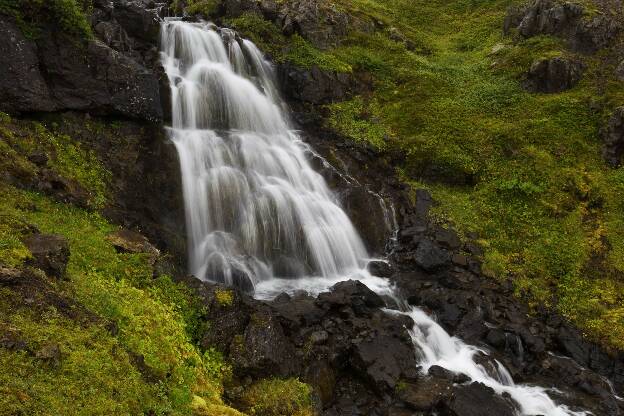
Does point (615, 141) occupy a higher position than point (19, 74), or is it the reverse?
point (19, 74)

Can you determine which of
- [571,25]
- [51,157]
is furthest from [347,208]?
[571,25]

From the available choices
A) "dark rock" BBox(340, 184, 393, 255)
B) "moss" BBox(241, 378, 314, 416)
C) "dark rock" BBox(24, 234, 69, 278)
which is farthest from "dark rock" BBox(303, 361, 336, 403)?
"dark rock" BBox(340, 184, 393, 255)

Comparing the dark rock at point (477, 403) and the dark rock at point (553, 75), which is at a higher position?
the dark rock at point (553, 75)

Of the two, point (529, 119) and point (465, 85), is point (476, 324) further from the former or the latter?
point (465, 85)

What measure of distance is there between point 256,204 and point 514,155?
12806 millimetres

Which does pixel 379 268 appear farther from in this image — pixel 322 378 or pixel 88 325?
pixel 88 325

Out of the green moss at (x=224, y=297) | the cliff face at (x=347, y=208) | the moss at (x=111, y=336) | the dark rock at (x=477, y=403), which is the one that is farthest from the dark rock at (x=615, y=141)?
the moss at (x=111, y=336)

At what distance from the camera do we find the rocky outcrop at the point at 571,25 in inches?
1010

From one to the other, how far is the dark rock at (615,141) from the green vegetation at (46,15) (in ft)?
71.0

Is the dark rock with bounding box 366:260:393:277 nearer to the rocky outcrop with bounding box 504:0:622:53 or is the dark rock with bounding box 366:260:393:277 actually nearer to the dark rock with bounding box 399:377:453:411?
the dark rock with bounding box 399:377:453:411

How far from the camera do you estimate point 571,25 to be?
26.6 m

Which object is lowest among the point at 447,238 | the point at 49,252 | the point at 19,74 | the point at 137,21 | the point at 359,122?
the point at 447,238

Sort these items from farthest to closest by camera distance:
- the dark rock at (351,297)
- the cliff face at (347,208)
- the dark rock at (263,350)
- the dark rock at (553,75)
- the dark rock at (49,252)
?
the dark rock at (553,75) < the dark rock at (351,297) < the dark rock at (263,350) < the cliff face at (347,208) < the dark rock at (49,252)

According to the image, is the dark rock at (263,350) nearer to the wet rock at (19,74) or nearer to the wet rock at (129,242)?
the wet rock at (129,242)
